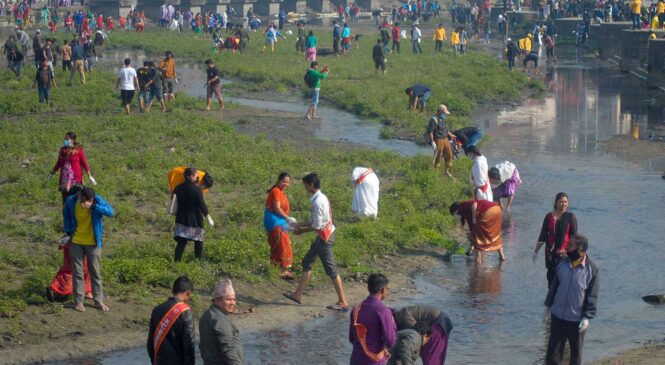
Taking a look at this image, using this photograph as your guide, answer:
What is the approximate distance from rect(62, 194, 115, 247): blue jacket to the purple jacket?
398 centimetres

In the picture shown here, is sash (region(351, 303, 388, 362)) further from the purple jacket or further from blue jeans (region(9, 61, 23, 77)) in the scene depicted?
blue jeans (region(9, 61, 23, 77))

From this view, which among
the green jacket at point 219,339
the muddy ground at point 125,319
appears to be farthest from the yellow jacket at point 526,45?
the green jacket at point 219,339

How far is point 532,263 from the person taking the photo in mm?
16500

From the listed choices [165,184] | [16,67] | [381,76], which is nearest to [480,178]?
[165,184]

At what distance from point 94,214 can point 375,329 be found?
428 cm

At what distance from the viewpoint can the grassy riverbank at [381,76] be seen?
31.5m

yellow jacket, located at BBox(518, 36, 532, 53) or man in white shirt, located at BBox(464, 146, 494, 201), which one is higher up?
yellow jacket, located at BBox(518, 36, 532, 53)

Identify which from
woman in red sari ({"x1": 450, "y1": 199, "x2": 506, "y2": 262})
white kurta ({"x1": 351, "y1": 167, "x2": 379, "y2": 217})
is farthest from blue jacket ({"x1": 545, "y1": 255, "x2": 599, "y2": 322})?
white kurta ({"x1": 351, "y1": 167, "x2": 379, "y2": 217})

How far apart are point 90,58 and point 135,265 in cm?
2496

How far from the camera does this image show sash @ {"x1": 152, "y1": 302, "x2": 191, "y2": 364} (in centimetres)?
929

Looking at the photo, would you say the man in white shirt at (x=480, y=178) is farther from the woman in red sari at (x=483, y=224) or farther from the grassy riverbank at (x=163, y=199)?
the woman in red sari at (x=483, y=224)

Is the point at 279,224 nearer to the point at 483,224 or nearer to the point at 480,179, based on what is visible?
the point at 483,224

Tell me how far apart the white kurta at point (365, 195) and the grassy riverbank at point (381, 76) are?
362 inches

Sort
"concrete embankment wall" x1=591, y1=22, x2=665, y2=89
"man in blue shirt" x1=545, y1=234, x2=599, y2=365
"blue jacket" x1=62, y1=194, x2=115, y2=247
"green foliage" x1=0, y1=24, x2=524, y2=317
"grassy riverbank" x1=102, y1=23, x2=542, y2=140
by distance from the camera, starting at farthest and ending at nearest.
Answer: "concrete embankment wall" x1=591, y1=22, x2=665, y2=89 → "grassy riverbank" x1=102, y1=23, x2=542, y2=140 → "green foliage" x1=0, y1=24, x2=524, y2=317 → "blue jacket" x1=62, y1=194, x2=115, y2=247 → "man in blue shirt" x1=545, y1=234, x2=599, y2=365
